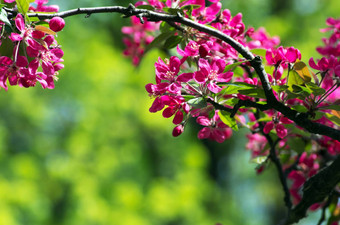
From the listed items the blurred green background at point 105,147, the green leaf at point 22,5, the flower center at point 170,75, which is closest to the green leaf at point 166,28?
the flower center at point 170,75

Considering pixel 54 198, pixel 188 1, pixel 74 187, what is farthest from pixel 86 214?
pixel 188 1

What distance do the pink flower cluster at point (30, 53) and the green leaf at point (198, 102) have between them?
424mm

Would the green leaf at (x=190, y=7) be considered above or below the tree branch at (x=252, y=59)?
above

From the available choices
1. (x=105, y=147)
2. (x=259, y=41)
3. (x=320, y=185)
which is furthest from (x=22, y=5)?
(x=105, y=147)

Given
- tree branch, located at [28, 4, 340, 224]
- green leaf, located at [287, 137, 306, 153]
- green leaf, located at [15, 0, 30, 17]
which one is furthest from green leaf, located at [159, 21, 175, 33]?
green leaf, located at [287, 137, 306, 153]

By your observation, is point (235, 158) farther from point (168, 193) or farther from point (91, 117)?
point (91, 117)

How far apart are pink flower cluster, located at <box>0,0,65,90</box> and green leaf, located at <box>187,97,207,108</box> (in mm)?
424

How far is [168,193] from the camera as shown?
10289mm

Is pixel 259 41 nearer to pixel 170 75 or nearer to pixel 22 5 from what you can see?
pixel 170 75

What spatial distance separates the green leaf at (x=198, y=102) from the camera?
48.1 inches

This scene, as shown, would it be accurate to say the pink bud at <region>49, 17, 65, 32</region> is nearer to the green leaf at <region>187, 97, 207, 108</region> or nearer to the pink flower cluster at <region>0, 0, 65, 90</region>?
the pink flower cluster at <region>0, 0, 65, 90</region>

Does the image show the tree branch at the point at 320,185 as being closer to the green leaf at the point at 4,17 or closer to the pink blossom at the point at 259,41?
the pink blossom at the point at 259,41

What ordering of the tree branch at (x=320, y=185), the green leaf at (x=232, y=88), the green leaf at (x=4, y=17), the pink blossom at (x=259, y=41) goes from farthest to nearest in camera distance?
the pink blossom at (x=259, y=41) → the tree branch at (x=320, y=185) → the green leaf at (x=232, y=88) → the green leaf at (x=4, y=17)

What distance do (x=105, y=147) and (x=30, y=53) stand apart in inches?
372
